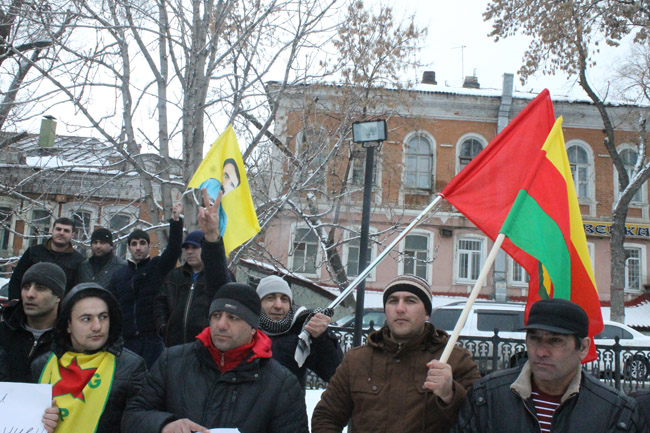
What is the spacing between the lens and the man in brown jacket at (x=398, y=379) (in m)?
2.78

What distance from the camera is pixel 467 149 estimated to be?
24.3 m

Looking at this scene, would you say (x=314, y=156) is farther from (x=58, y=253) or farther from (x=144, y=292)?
(x=58, y=253)

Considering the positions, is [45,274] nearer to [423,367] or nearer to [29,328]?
[29,328]

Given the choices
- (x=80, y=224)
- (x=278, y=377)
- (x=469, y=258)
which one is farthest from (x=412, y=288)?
(x=469, y=258)

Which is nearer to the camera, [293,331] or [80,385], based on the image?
[80,385]

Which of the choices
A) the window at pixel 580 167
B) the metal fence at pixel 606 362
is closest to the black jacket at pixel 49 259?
the metal fence at pixel 606 362

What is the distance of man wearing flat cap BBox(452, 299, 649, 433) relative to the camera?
244 centimetres

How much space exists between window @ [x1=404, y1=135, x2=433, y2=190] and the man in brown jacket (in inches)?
835

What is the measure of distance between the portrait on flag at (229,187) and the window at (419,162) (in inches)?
761

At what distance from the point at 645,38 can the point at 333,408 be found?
17908 mm

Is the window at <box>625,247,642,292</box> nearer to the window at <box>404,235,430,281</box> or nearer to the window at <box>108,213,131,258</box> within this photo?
the window at <box>404,235,430,281</box>

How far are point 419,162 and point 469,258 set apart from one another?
4432 millimetres

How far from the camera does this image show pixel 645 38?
17.0 m

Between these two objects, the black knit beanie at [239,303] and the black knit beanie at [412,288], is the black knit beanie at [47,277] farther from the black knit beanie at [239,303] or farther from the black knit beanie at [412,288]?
the black knit beanie at [412,288]
